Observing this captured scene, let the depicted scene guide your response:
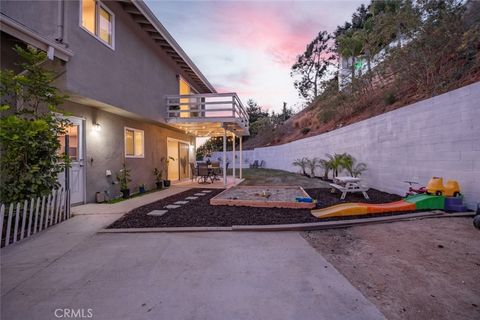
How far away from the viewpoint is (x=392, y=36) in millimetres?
10203

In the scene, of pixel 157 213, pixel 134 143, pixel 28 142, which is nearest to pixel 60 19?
pixel 28 142

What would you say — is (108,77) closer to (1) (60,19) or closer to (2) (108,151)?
(1) (60,19)

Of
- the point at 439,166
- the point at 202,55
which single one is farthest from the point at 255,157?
the point at 439,166

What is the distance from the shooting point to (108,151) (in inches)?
297

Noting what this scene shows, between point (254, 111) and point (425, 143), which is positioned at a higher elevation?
point (254, 111)

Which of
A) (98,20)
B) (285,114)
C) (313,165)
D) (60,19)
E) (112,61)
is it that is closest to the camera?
(60,19)

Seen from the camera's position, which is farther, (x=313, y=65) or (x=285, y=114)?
(x=285, y=114)

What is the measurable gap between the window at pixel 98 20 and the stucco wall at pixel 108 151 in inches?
78.3

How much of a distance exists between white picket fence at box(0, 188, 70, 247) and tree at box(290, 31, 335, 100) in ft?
89.7

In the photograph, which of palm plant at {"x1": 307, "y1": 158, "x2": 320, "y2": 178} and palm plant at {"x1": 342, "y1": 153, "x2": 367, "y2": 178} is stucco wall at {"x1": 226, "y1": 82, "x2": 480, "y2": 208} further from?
palm plant at {"x1": 307, "y1": 158, "x2": 320, "y2": 178}

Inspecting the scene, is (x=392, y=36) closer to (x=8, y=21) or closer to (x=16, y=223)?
(x=8, y=21)

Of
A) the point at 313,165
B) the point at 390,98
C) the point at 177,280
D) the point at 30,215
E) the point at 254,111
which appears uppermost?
the point at 254,111

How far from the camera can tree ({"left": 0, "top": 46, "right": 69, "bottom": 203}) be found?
13.0 ft

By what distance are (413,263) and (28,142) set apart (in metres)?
5.93
